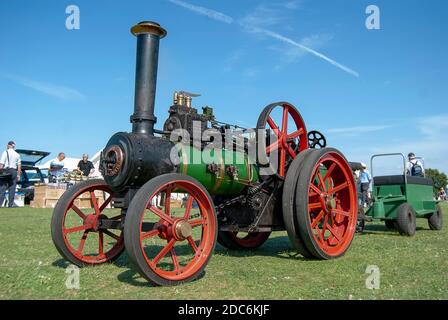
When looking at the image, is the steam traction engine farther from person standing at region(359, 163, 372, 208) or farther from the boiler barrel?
person standing at region(359, 163, 372, 208)

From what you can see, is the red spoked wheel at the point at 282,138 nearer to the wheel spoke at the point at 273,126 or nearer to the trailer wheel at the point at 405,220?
the wheel spoke at the point at 273,126

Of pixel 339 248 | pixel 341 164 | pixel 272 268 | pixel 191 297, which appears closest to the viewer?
pixel 191 297

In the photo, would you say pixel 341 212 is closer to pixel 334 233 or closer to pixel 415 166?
pixel 334 233

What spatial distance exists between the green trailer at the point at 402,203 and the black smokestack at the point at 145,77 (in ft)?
Answer: 15.9

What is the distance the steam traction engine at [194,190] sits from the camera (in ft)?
11.3

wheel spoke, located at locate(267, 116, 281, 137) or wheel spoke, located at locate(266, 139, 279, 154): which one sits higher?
wheel spoke, located at locate(267, 116, 281, 137)

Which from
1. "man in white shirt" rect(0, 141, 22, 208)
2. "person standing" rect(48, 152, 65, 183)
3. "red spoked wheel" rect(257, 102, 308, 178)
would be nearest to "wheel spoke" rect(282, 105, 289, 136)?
"red spoked wheel" rect(257, 102, 308, 178)

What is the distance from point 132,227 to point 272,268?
1764 millimetres

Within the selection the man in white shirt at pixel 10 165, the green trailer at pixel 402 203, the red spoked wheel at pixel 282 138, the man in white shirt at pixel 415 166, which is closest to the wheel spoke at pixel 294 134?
the red spoked wheel at pixel 282 138

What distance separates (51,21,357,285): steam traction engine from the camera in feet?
11.3

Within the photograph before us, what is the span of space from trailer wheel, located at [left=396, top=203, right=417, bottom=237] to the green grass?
143 cm

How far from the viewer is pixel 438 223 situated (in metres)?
8.43
